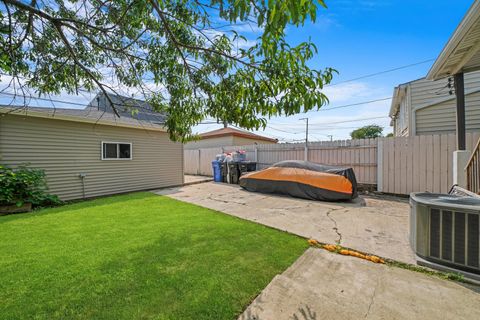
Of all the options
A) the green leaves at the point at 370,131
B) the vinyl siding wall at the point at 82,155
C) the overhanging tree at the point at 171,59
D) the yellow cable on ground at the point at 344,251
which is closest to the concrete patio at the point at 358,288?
the yellow cable on ground at the point at 344,251

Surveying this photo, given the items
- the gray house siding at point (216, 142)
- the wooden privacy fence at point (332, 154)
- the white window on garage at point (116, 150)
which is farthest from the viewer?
the gray house siding at point (216, 142)

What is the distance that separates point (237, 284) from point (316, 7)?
2564 millimetres

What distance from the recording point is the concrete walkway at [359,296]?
6.01ft

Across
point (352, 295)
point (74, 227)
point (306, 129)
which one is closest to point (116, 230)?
point (74, 227)

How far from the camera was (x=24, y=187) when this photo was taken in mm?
5871

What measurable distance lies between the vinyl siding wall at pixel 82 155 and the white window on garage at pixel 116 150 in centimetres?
13

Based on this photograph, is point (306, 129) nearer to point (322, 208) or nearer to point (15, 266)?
point (322, 208)

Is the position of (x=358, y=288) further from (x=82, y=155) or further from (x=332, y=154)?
(x=82, y=155)

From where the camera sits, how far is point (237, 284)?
7.34 ft

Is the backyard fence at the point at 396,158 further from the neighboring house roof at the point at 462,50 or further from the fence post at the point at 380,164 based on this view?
the neighboring house roof at the point at 462,50

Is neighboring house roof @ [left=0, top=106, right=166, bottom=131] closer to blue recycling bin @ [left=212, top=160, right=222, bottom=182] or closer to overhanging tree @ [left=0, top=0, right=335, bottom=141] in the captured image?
overhanging tree @ [left=0, top=0, right=335, bottom=141]

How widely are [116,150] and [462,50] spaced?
31.8 feet

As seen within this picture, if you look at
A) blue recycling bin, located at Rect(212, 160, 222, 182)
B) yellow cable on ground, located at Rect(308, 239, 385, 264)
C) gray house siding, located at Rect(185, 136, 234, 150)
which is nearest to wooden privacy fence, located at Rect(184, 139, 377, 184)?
blue recycling bin, located at Rect(212, 160, 222, 182)

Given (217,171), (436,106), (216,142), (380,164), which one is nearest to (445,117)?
(436,106)
